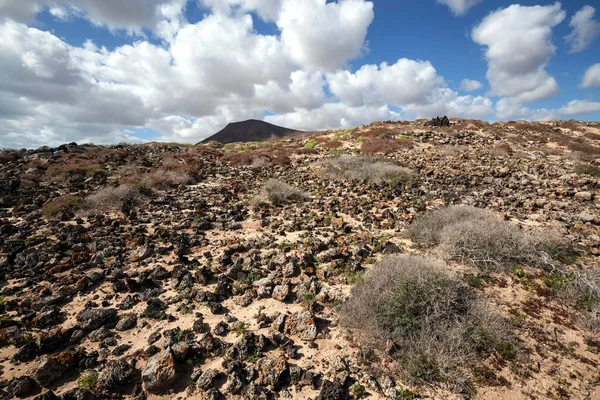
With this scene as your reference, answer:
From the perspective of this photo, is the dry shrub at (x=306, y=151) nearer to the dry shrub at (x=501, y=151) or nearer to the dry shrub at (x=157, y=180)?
the dry shrub at (x=157, y=180)

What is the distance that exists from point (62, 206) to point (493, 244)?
→ 1492cm

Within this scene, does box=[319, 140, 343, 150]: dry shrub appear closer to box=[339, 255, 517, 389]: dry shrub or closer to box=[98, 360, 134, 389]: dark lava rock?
box=[339, 255, 517, 389]: dry shrub

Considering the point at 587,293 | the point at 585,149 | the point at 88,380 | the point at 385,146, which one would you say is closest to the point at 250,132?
the point at 385,146

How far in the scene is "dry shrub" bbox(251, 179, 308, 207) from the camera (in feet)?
40.5

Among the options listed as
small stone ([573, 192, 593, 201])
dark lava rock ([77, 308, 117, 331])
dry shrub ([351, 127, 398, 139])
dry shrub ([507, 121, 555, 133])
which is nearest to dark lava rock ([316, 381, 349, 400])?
dark lava rock ([77, 308, 117, 331])

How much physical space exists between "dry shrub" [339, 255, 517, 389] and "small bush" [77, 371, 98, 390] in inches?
164

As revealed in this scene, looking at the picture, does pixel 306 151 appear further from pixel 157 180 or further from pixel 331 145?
pixel 157 180

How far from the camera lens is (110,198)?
12023mm

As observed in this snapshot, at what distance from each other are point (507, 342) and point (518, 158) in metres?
Result: 18.8

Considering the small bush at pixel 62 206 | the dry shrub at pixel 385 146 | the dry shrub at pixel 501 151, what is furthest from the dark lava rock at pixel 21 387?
the dry shrub at pixel 501 151

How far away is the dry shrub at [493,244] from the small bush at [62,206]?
1310 cm

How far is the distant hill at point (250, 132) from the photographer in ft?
399

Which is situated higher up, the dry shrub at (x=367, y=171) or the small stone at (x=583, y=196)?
the dry shrub at (x=367, y=171)

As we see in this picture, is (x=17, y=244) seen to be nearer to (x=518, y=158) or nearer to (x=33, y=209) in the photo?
(x=33, y=209)
